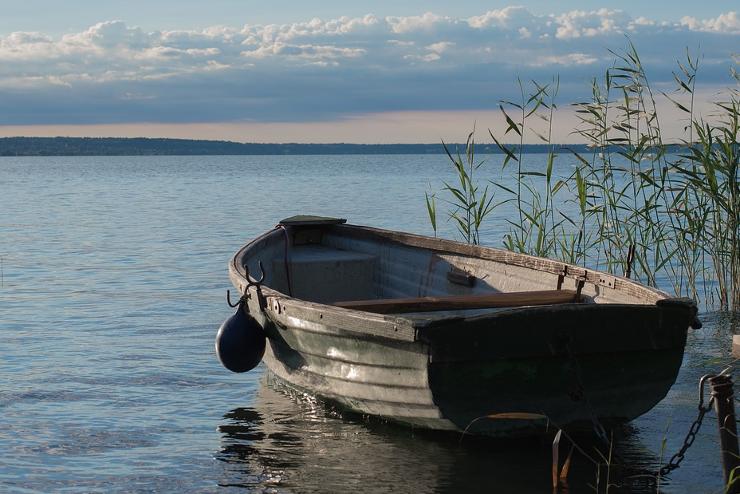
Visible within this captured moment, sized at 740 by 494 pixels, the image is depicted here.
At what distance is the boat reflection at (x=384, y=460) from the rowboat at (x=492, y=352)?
0.24m

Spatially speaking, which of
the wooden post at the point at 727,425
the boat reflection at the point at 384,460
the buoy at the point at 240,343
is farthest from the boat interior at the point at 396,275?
the wooden post at the point at 727,425

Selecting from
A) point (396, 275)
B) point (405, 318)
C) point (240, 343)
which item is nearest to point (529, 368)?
point (405, 318)

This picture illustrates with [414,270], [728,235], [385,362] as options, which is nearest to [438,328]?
[385,362]

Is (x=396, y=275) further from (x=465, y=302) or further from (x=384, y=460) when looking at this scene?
(x=384, y=460)

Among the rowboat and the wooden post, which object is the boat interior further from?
the wooden post

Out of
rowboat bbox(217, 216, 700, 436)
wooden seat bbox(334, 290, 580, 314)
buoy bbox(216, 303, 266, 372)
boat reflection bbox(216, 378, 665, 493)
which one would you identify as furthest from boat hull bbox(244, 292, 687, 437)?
buoy bbox(216, 303, 266, 372)

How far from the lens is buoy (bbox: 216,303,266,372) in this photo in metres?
7.31

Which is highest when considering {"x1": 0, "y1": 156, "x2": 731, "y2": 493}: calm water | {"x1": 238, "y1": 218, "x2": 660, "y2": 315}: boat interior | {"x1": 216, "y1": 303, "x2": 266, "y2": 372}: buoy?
{"x1": 238, "y1": 218, "x2": 660, "y2": 315}: boat interior

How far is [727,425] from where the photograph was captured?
4641mm

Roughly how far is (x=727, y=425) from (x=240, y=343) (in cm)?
374

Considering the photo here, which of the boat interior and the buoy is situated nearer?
the boat interior

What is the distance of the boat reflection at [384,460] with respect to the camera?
5758mm

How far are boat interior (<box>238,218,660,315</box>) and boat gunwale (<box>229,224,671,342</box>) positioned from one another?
Answer: 21 millimetres

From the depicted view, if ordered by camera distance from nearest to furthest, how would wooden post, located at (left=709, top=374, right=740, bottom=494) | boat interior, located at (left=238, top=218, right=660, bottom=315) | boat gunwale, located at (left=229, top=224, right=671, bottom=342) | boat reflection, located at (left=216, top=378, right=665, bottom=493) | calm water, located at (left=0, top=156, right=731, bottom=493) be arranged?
wooden post, located at (left=709, top=374, right=740, bottom=494), boat gunwale, located at (left=229, top=224, right=671, bottom=342), boat reflection, located at (left=216, top=378, right=665, bottom=493), calm water, located at (left=0, top=156, right=731, bottom=493), boat interior, located at (left=238, top=218, right=660, bottom=315)
